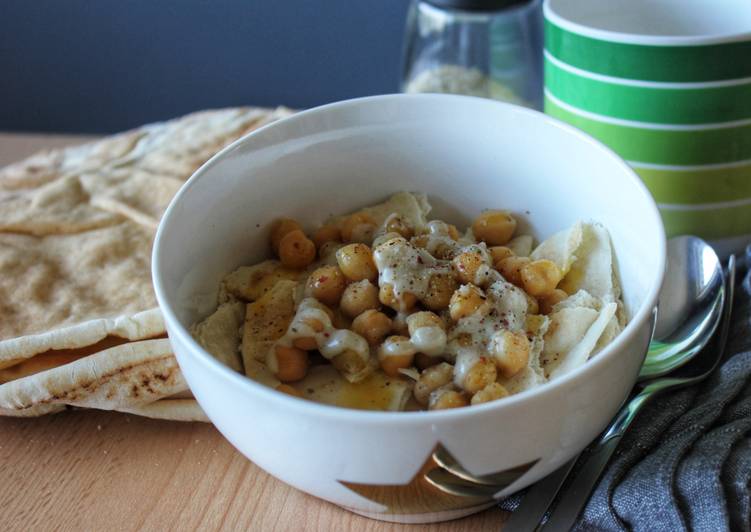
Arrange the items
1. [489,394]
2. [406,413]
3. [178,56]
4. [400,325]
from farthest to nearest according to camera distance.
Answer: [178,56] → [400,325] → [489,394] → [406,413]

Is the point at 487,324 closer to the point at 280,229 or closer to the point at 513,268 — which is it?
the point at 513,268

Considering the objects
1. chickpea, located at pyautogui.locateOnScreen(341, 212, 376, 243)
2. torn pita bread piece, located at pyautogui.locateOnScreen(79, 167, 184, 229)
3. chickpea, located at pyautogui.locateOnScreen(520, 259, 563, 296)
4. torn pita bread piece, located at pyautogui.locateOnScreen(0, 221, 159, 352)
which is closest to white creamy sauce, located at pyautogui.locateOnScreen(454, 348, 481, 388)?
chickpea, located at pyautogui.locateOnScreen(520, 259, 563, 296)

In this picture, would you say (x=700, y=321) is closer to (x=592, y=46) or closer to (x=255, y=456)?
(x=592, y=46)

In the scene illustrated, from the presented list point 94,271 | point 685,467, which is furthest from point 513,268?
point 94,271

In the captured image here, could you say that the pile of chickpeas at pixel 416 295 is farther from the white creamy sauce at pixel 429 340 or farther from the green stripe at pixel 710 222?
the green stripe at pixel 710 222

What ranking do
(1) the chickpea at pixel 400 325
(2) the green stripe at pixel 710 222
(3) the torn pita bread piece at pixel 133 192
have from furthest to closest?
1. (3) the torn pita bread piece at pixel 133 192
2. (2) the green stripe at pixel 710 222
3. (1) the chickpea at pixel 400 325

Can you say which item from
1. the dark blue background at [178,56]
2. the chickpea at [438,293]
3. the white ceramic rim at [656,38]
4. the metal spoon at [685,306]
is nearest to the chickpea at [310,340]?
the chickpea at [438,293]
